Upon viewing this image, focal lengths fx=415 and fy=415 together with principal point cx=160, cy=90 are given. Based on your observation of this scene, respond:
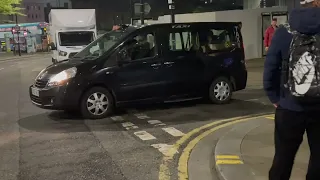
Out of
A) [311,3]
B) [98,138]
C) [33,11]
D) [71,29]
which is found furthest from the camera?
[33,11]

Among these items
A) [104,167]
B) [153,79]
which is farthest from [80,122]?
[104,167]

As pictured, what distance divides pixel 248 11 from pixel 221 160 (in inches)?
652

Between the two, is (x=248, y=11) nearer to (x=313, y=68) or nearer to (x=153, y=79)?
(x=153, y=79)

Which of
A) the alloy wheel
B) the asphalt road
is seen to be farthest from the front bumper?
the alloy wheel

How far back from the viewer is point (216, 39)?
9.35 m

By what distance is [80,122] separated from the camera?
799 cm

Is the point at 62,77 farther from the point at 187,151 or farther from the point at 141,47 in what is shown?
the point at 187,151

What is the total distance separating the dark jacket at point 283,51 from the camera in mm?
2977

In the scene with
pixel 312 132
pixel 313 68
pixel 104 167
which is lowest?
pixel 104 167

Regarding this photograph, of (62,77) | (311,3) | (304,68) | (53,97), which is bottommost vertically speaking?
(53,97)

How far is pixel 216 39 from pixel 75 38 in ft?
40.6

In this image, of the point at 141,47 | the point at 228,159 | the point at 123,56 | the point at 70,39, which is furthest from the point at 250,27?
the point at 228,159

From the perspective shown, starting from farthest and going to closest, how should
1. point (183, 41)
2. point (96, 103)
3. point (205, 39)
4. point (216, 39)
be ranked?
point (216, 39)
point (205, 39)
point (183, 41)
point (96, 103)

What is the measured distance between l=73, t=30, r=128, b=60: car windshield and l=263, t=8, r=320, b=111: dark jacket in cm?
549
